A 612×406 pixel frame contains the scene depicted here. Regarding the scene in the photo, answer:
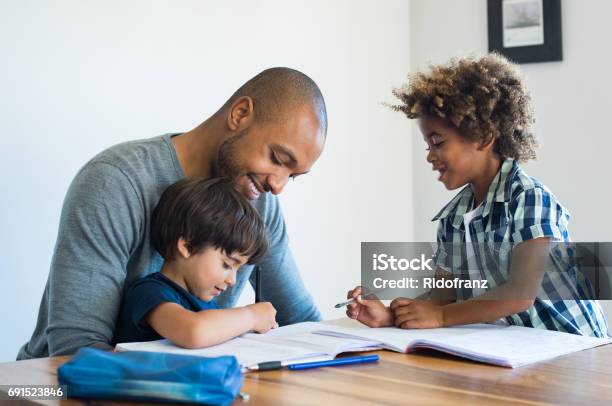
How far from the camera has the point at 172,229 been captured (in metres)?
1.38

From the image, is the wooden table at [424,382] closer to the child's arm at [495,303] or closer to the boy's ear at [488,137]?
the child's arm at [495,303]

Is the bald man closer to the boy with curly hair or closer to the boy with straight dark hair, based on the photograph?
the boy with straight dark hair

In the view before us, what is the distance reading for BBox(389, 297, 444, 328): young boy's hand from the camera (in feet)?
4.64

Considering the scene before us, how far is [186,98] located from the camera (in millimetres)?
2312

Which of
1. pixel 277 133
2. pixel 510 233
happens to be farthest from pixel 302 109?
pixel 510 233

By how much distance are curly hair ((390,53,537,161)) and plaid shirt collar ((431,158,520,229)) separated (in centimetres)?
8

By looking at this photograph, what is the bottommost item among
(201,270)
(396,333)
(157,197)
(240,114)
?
(396,333)

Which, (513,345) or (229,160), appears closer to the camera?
(513,345)

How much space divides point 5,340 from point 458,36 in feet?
6.76

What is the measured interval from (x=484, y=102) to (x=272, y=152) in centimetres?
61

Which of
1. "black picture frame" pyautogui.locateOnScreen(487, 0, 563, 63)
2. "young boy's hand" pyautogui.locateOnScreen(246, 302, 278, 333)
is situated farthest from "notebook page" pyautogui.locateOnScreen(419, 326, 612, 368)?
"black picture frame" pyautogui.locateOnScreen(487, 0, 563, 63)

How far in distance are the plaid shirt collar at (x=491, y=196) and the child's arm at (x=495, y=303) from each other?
0.14m

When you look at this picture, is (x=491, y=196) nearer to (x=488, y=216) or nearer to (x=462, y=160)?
(x=488, y=216)

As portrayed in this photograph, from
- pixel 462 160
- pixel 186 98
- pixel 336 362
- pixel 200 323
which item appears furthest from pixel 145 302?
pixel 186 98
